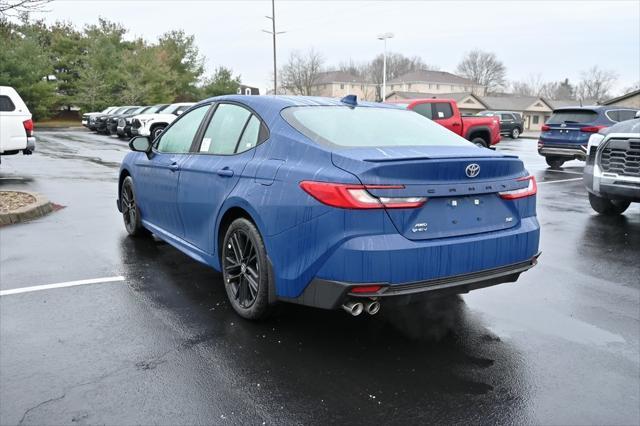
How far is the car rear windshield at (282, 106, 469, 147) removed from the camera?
3.71m

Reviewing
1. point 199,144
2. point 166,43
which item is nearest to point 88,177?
point 199,144

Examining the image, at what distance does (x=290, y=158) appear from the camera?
3.56 metres

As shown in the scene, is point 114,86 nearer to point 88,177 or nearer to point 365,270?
point 88,177

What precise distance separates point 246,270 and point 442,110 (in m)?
15.4

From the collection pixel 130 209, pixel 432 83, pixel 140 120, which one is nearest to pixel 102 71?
pixel 140 120

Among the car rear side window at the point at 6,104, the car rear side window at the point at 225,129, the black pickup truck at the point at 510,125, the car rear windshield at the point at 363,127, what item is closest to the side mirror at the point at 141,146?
the car rear side window at the point at 225,129

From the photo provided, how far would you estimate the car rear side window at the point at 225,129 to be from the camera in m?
4.27

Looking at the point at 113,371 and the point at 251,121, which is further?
the point at 251,121

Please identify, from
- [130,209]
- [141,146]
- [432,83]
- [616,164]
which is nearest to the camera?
[141,146]

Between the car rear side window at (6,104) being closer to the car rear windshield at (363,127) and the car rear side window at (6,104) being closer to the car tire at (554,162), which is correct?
the car rear windshield at (363,127)

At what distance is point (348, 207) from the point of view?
3.07 meters

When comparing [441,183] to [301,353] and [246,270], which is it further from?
[246,270]

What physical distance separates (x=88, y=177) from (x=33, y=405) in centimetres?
1036

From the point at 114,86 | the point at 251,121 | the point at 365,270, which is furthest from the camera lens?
the point at 114,86
